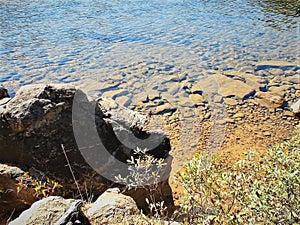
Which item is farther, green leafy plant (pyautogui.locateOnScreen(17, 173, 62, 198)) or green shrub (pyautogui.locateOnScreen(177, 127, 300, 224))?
green leafy plant (pyautogui.locateOnScreen(17, 173, 62, 198))

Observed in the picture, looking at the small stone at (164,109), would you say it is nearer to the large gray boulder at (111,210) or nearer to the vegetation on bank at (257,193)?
the large gray boulder at (111,210)

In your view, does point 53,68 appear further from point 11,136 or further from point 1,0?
point 1,0

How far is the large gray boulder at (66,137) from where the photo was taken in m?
3.73

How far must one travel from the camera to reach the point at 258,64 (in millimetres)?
8648

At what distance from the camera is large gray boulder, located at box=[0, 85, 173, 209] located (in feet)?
12.2

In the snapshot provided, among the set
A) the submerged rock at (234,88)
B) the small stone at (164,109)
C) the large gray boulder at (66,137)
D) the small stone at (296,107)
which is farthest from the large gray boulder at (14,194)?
the small stone at (296,107)

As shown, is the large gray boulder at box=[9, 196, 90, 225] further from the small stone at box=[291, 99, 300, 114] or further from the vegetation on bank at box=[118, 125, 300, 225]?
the small stone at box=[291, 99, 300, 114]

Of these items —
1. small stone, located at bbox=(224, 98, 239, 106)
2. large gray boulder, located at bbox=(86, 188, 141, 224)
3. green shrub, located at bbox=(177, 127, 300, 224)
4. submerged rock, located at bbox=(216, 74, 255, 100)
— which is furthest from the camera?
submerged rock, located at bbox=(216, 74, 255, 100)

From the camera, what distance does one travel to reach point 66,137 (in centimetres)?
381

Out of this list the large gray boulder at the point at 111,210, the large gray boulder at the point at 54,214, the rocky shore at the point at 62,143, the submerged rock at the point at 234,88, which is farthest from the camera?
the submerged rock at the point at 234,88

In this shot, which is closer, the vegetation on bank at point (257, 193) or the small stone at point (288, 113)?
the vegetation on bank at point (257, 193)

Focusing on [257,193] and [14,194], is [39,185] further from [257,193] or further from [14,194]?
[257,193]

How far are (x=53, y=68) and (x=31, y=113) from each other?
510cm

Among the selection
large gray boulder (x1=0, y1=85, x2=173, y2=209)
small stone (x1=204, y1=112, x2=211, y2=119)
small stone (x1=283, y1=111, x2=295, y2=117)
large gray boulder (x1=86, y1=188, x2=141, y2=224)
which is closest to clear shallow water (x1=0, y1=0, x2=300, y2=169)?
small stone (x1=204, y1=112, x2=211, y2=119)
